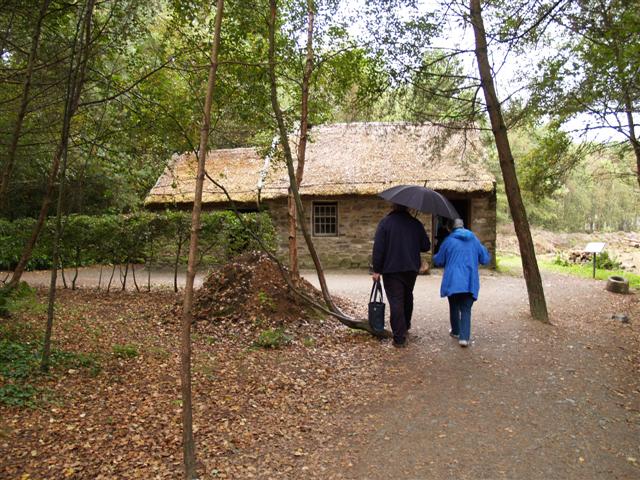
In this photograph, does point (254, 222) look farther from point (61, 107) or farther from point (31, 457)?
point (31, 457)

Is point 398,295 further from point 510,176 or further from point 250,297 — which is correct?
point 510,176

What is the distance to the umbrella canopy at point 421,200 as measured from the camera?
223 inches

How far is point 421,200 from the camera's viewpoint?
5.70 m

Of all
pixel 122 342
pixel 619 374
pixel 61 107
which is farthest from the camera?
pixel 61 107

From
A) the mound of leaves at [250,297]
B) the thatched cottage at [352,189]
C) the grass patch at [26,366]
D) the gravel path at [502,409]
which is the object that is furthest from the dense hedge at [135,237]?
the grass patch at [26,366]

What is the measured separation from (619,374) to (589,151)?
635 centimetres

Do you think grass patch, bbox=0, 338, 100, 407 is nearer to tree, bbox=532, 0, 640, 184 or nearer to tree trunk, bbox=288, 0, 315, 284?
tree trunk, bbox=288, 0, 315, 284

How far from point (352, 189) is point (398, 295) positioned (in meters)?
9.56

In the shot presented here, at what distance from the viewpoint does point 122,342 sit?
234 inches

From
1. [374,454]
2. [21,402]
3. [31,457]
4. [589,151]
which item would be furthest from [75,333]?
[589,151]

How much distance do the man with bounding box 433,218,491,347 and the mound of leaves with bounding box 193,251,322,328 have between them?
2282mm

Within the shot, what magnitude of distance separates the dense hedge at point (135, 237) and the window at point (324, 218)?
19.4 feet

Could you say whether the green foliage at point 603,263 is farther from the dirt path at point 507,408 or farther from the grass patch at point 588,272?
the dirt path at point 507,408

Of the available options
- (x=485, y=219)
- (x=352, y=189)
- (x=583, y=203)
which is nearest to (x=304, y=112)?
(x=352, y=189)
